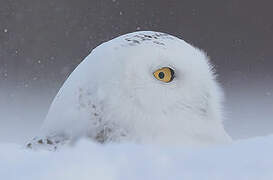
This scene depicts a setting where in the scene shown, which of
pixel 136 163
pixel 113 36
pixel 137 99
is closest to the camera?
pixel 136 163

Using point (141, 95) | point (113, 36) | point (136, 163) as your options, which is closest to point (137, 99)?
point (141, 95)

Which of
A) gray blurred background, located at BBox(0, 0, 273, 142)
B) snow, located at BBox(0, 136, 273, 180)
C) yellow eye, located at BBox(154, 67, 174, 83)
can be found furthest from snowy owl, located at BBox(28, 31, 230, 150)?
gray blurred background, located at BBox(0, 0, 273, 142)

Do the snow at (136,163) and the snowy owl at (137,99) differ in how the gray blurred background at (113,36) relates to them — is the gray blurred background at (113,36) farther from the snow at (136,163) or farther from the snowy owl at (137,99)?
the snow at (136,163)

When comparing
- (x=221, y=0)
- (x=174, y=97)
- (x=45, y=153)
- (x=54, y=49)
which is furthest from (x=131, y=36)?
(x=221, y=0)

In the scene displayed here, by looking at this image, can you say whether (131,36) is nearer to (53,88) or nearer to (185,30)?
(185,30)

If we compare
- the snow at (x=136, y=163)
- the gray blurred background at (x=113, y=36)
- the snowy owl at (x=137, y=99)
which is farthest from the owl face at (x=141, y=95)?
the gray blurred background at (x=113, y=36)

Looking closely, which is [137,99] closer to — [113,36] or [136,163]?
[136,163]

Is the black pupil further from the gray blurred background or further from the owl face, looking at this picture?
the gray blurred background
